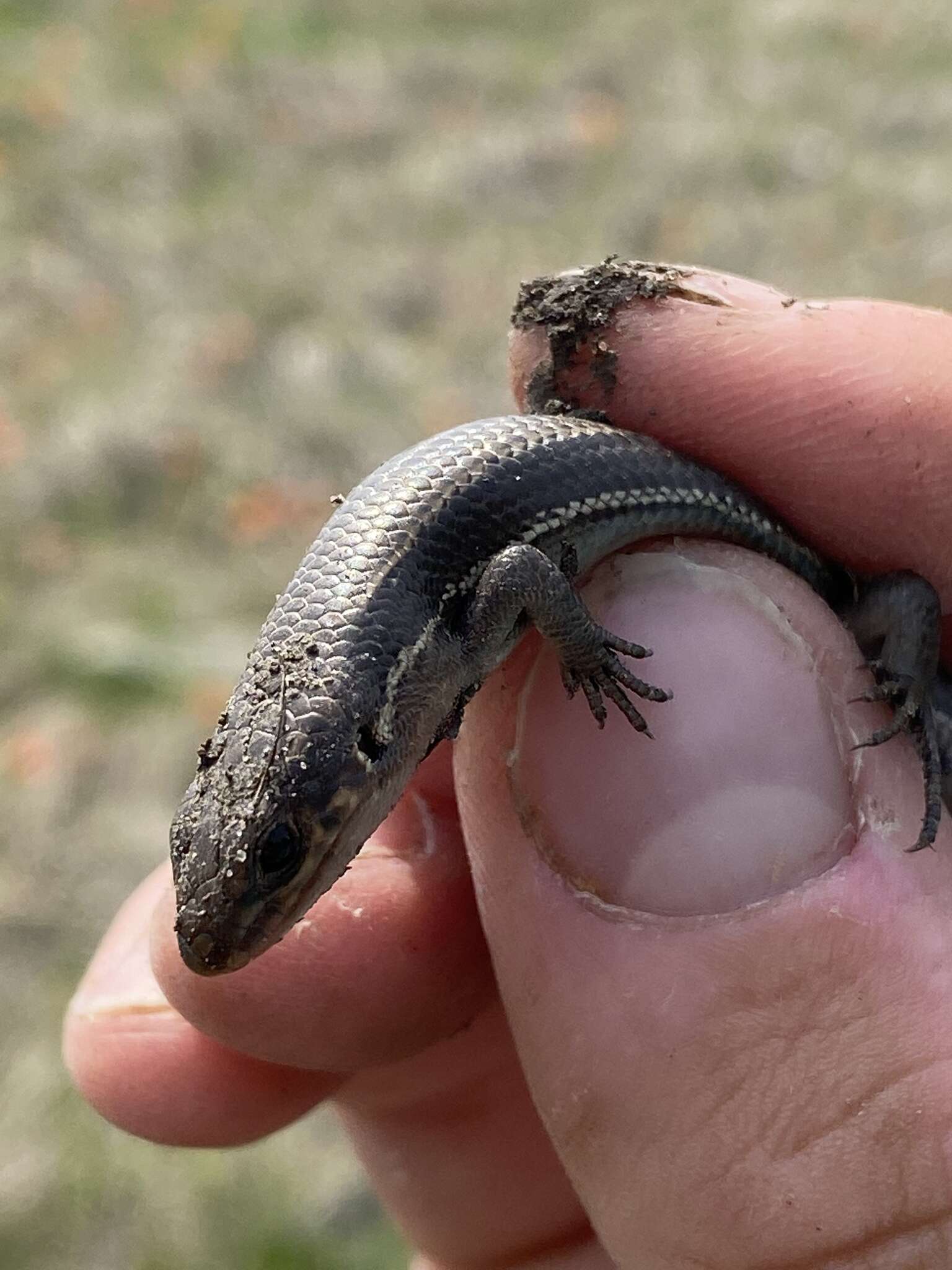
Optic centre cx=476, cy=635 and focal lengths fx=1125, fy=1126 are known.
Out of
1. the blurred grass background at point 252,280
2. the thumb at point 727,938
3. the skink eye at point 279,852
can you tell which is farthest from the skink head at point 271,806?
the blurred grass background at point 252,280

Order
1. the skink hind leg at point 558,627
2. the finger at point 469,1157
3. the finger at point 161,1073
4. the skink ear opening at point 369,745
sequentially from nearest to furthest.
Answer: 1. the skink ear opening at point 369,745
2. the skink hind leg at point 558,627
3. the finger at point 161,1073
4. the finger at point 469,1157

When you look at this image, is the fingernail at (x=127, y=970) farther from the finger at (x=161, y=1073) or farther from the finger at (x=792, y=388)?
the finger at (x=792, y=388)

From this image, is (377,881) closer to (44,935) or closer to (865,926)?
(865,926)

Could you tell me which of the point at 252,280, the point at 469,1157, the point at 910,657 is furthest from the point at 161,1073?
the point at 252,280

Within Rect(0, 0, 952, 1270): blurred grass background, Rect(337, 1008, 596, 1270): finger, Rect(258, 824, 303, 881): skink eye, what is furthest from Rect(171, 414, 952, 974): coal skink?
Rect(0, 0, 952, 1270): blurred grass background

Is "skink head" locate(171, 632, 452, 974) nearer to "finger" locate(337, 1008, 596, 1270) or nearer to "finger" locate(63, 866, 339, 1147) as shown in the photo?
"finger" locate(63, 866, 339, 1147)

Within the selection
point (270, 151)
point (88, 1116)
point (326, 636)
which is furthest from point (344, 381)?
point (326, 636)

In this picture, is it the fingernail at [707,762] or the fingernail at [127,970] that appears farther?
the fingernail at [127,970]
